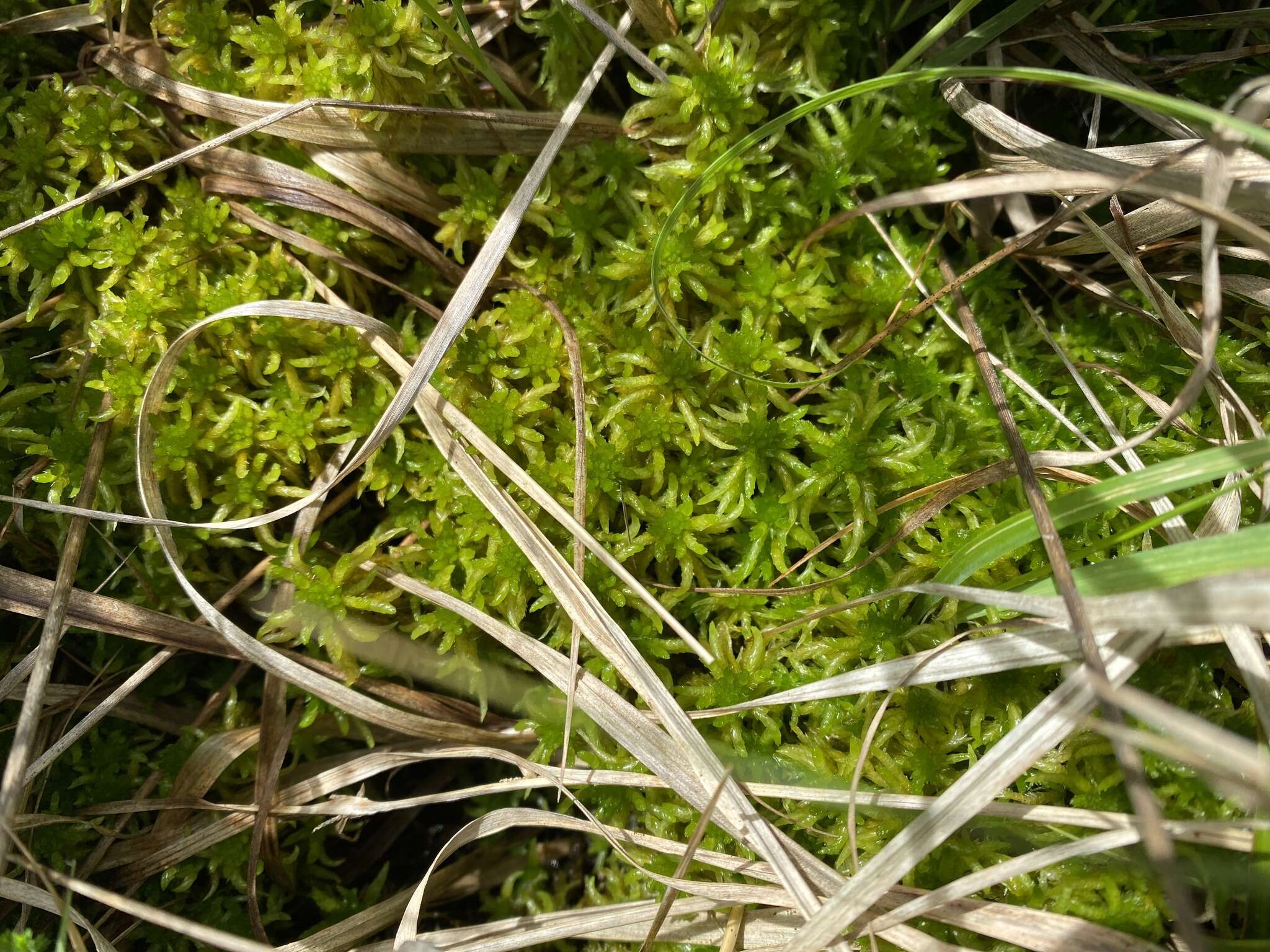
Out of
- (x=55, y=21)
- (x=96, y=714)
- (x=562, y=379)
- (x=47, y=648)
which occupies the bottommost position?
(x=96, y=714)

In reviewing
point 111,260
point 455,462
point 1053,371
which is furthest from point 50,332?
point 1053,371

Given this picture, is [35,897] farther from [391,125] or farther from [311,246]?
[391,125]

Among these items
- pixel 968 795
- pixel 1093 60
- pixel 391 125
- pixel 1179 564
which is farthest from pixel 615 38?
pixel 968 795

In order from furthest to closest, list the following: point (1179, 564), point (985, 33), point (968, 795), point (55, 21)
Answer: point (55, 21) → point (985, 33) → point (968, 795) → point (1179, 564)

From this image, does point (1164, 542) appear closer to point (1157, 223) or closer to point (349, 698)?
point (1157, 223)

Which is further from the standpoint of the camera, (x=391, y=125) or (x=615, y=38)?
(x=391, y=125)

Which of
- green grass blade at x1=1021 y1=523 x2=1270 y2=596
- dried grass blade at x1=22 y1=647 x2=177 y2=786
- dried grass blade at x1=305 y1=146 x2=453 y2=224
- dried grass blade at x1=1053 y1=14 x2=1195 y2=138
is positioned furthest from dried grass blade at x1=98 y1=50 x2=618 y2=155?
green grass blade at x1=1021 y1=523 x2=1270 y2=596
